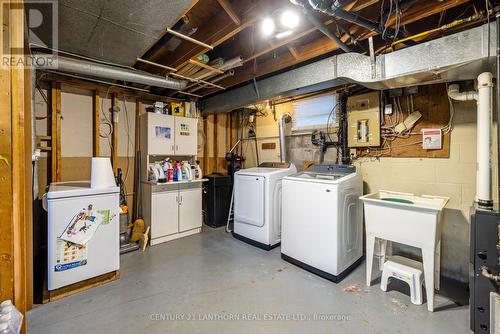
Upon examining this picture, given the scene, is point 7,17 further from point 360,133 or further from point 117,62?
point 360,133

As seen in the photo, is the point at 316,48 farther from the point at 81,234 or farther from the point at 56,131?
the point at 56,131

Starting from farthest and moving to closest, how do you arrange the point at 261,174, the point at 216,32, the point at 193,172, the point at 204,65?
1. the point at 193,172
2. the point at 261,174
3. the point at 204,65
4. the point at 216,32

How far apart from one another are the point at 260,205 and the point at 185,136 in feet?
5.83

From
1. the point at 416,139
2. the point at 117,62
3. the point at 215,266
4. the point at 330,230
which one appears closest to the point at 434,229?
the point at 330,230

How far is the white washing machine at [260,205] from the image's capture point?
10.5 ft

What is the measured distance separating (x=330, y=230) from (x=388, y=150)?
51.6 inches

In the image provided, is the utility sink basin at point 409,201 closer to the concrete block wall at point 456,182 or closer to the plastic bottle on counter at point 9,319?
the concrete block wall at point 456,182

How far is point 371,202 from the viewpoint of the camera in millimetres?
2258

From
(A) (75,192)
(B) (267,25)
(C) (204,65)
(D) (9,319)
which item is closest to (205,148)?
(C) (204,65)

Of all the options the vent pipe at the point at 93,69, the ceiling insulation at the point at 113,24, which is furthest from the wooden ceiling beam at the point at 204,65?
the vent pipe at the point at 93,69

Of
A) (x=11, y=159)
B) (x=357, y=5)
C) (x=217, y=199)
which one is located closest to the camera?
(x=11, y=159)

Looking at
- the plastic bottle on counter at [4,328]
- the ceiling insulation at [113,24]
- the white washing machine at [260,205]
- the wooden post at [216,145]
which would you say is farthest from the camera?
the wooden post at [216,145]

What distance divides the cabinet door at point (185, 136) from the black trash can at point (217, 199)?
65cm

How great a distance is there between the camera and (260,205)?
324 cm
